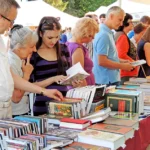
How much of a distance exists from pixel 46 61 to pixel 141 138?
828 mm

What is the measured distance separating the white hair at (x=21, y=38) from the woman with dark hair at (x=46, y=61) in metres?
0.22

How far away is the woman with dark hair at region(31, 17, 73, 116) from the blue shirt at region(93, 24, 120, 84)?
746 millimetres

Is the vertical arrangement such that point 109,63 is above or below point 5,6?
below

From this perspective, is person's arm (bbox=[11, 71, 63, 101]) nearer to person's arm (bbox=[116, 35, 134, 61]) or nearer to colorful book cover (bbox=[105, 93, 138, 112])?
colorful book cover (bbox=[105, 93, 138, 112])

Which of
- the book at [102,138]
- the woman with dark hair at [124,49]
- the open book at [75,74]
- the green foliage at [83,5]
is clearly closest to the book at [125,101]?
the open book at [75,74]

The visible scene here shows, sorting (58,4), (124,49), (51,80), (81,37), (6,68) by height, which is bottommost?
(51,80)

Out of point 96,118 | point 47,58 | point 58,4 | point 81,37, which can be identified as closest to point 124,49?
point 81,37

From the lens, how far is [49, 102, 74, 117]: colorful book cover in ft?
5.58

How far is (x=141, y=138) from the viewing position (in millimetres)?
1801

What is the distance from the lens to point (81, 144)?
141 cm

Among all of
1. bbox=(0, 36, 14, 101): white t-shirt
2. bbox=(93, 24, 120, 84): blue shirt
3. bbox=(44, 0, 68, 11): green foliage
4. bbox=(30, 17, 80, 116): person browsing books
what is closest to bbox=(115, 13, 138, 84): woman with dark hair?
bbox=(93, 24, 120, 84): blue shirt

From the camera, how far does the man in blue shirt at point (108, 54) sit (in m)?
2.81

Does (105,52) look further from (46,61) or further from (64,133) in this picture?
(64,133)

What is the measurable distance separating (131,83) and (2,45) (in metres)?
1.30
